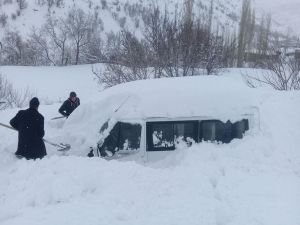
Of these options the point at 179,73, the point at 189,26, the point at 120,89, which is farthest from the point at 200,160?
the point at 189,26

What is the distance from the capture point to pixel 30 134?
7906mm

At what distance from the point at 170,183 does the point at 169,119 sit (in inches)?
57.2

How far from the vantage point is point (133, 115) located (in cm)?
728

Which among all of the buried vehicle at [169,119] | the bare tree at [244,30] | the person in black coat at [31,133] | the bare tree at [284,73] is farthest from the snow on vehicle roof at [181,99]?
the bare tree at [244,30]

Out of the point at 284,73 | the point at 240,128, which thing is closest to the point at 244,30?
the point at 284,73

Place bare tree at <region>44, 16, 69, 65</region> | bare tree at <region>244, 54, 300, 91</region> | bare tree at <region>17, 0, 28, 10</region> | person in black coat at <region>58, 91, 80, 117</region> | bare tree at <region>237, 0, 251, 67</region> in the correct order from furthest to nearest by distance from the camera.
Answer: bare tree at <region>17, 0, 28, 10</region> < bare tree at <region>44, 16, 69, 65</region> < bare tree at <region>237, 0, 251, 67</region> < bare tree at <region>244, 54, 300, 91</region> < person in black coat at <region>58, 91, 80, 117</region>

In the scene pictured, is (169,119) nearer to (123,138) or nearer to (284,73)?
(123,138)

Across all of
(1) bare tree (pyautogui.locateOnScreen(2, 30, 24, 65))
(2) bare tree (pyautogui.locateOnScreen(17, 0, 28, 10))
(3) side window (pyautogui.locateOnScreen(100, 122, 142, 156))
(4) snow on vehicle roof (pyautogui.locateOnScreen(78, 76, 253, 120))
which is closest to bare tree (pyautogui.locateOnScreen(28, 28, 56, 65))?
(1) bare tree (pyautogui.locateOnScreen(2, 30, 24, 65))

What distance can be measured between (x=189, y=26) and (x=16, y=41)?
2629cm

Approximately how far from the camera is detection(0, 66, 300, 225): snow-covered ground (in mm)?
5180

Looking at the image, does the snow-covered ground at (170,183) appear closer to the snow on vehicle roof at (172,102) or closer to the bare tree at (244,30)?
the snow on vehicle roof at (172,102)

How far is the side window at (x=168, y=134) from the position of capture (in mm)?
7227

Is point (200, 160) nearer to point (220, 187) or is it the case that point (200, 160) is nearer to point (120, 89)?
point (220, 187)

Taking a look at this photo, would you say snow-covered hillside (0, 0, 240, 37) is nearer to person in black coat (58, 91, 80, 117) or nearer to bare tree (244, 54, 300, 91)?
bare tree (244, 54, 300, 91)
